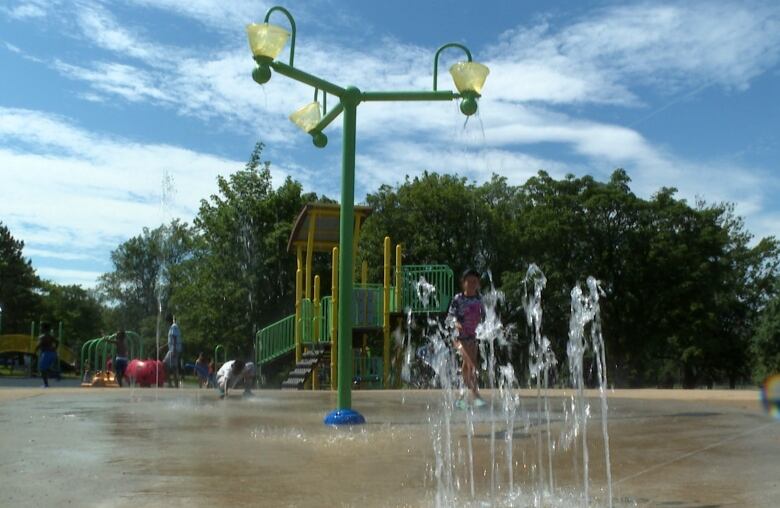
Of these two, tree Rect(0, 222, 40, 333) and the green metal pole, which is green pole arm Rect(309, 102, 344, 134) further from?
tree Rect(0, 222, 40, 333)

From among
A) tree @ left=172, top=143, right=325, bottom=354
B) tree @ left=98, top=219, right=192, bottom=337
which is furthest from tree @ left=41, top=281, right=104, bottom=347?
tree @ left=172, top=143, right=325, bottom=354

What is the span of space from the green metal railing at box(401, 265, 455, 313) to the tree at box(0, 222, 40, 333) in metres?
53.8

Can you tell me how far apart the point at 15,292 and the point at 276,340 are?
50.7 m

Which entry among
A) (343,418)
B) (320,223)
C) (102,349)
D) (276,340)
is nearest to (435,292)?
(320,223)

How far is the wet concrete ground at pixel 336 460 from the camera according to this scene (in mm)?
3885

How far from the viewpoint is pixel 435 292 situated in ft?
69.4

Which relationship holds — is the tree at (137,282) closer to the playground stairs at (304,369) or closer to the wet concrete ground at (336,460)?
the playground stairs at (304,369)

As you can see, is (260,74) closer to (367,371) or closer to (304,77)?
(304,77)

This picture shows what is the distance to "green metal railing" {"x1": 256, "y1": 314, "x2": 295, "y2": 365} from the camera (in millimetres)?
22500

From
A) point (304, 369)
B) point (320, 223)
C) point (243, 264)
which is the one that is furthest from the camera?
point (243, 264)

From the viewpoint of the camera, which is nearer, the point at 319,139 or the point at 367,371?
the point at 319,139

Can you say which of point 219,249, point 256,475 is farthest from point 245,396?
point 219,249

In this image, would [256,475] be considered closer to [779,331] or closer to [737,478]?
[737,478]

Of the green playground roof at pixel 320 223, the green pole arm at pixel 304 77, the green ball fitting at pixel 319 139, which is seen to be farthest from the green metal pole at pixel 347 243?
the green playground roof at pixel 320 223
